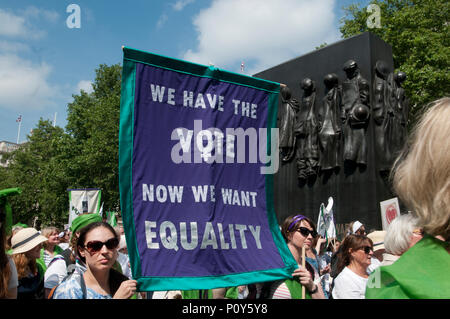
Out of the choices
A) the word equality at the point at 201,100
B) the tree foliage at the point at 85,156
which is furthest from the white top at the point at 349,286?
the tree foliage at the point at 85,156

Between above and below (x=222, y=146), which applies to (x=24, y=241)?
below

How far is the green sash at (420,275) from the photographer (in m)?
1.00

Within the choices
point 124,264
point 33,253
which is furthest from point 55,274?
point 124,264

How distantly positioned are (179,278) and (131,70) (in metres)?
1.41

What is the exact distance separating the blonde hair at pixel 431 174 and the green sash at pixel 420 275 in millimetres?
52

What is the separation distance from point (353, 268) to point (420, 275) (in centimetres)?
268

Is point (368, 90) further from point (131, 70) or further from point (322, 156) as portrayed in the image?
point (131, 70)

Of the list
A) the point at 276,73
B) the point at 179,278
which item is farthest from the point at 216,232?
the point at 276,73

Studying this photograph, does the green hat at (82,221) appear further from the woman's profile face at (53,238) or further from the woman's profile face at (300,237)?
the woman's profile face at (53,238)

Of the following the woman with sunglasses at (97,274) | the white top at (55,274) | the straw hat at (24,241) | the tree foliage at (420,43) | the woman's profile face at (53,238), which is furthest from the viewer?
the tree foliage at (420,43)

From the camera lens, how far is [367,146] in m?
9.73

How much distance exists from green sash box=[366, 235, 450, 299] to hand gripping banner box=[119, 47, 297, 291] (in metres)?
1.59

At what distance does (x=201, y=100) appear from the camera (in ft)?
9.36

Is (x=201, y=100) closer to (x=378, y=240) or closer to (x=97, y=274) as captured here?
(x=97, y=274)
